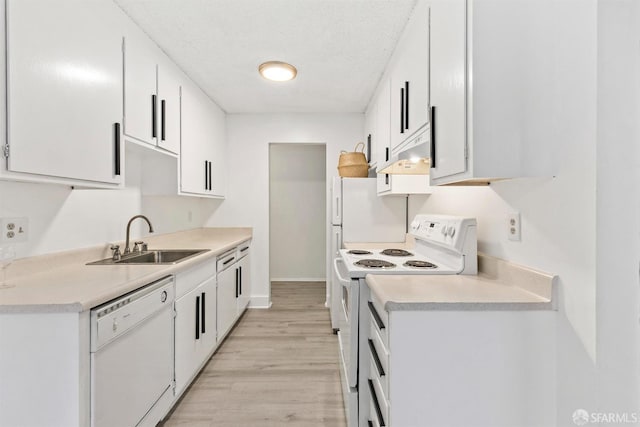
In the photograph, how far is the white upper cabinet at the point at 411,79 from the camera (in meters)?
1.55

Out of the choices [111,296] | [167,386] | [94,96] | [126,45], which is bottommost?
[167,386]

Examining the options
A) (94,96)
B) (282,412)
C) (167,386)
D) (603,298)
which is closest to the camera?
(603,298)

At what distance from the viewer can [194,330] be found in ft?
6.72

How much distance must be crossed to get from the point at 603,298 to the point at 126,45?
8.19 ft

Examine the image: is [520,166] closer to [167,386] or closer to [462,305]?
[462,305]

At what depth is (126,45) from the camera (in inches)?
69.9

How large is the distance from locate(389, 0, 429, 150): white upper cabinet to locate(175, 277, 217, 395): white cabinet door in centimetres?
175

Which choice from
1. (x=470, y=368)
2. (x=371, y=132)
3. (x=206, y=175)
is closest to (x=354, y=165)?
(x=371, y=132)

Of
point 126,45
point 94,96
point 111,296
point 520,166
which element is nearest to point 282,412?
point 111,296

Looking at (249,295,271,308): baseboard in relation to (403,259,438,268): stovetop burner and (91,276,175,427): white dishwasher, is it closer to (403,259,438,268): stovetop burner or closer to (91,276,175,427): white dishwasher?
(91,276,175,427): white dishwasher

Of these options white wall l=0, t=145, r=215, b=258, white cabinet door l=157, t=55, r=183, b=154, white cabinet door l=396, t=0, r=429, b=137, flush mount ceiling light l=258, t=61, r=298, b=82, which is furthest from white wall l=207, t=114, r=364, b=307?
white cabinet door l=396, t=0, r=429, b=137

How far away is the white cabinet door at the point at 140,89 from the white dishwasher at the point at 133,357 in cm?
98

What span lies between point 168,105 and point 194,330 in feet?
5.46

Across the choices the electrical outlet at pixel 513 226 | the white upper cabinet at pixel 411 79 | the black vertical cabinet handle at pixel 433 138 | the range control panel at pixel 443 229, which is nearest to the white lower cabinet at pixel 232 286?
the range control panel at pixel 443 229
